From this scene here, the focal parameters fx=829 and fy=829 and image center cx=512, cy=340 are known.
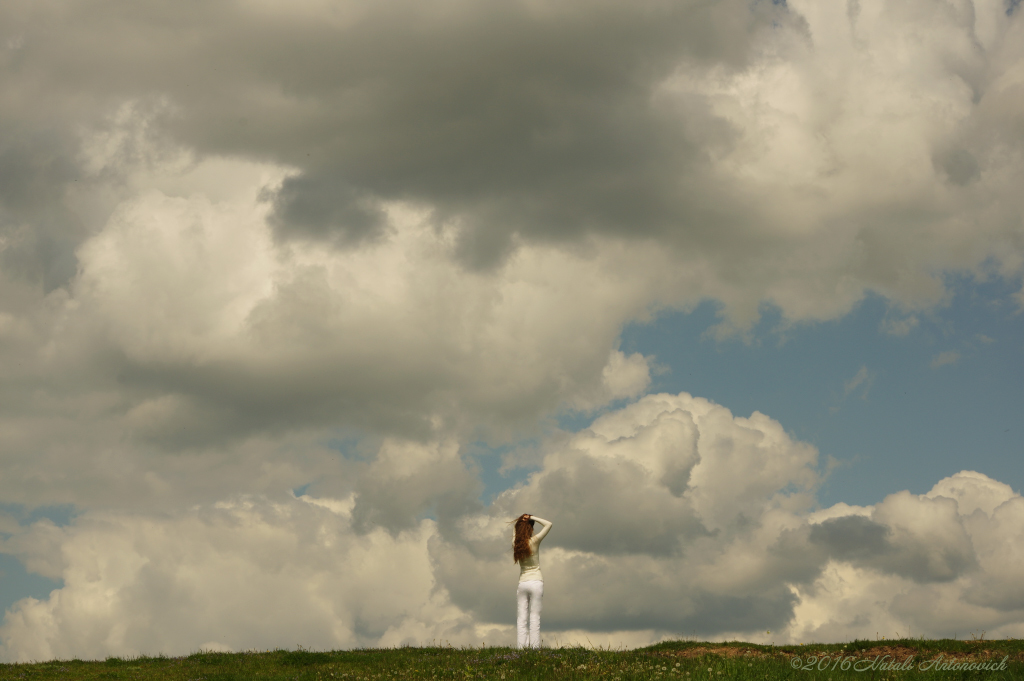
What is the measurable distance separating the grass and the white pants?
32.9 inches

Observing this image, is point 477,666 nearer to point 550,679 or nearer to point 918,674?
point 550,679

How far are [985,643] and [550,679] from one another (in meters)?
11.5

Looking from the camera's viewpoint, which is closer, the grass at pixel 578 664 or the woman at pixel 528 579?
the grass at pixel 578 664

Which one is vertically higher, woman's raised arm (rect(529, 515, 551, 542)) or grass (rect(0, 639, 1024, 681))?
woman's raised arm (rect(529, 515, 551, 542))

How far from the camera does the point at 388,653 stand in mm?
23312

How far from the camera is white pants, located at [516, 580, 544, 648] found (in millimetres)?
21778

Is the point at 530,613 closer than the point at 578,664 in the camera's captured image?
No

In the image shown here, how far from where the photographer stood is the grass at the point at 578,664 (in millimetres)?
17641

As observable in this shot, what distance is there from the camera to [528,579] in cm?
2195

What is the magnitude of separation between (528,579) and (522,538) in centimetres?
Answer: 110

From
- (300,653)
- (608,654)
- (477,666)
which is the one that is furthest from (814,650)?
(300,653)

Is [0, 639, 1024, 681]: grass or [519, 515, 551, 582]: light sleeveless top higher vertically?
[519, 515, 551, 582]: light sleeveless top

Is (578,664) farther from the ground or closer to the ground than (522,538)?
closer to the ground

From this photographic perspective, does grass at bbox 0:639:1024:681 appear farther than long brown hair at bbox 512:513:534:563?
No
